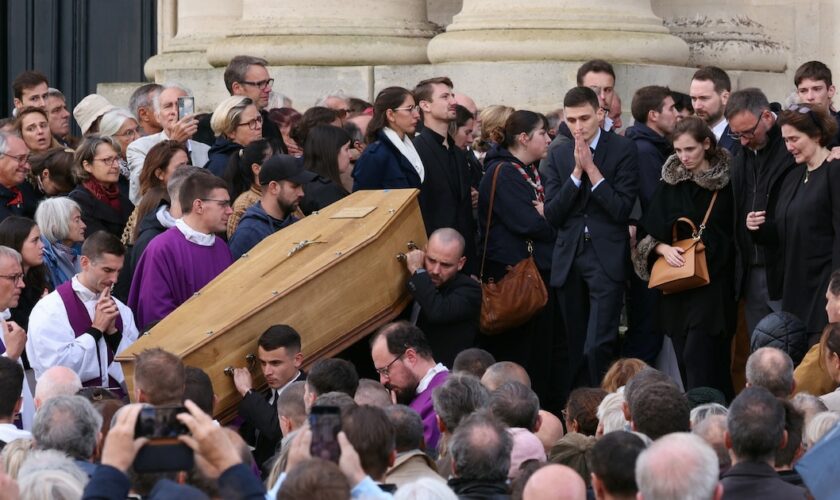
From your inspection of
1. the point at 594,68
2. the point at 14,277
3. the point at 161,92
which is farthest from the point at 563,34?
the point at 14,277

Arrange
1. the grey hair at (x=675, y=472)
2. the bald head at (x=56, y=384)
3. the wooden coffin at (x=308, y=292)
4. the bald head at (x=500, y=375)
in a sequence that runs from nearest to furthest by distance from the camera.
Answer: the grey hair at (x=675, y=472) < the bald head at (x=56, y=384) < the bald head at (x=500, y=375) < the wooden coffin at (x=308, y=292)

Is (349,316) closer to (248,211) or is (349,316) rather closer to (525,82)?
(248,211)

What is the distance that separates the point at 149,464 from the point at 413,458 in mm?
1639

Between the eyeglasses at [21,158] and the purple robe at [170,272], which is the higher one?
the eyeglasses at [21,158]

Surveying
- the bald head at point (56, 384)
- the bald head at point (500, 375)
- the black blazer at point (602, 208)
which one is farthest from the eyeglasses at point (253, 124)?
the bald head at point (56, 384)

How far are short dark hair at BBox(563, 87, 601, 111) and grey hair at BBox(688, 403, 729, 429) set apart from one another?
132 inches

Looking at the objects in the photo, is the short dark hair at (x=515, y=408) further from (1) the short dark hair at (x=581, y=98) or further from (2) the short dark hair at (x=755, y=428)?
(1) the short dark hair at (x=581, y=98)

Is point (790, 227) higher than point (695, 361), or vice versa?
point (790, 227)

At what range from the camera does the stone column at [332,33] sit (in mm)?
13398

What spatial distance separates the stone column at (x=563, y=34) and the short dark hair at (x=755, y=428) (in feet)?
20.1

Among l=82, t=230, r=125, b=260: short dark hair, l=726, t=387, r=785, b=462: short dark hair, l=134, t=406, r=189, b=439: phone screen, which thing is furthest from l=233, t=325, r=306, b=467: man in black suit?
l=134, t=406, r=189, b=439: phone screen

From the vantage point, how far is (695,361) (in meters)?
10.1

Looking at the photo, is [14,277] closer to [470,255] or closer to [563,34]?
[470,255]

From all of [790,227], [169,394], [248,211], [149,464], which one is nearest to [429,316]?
[248,211]
